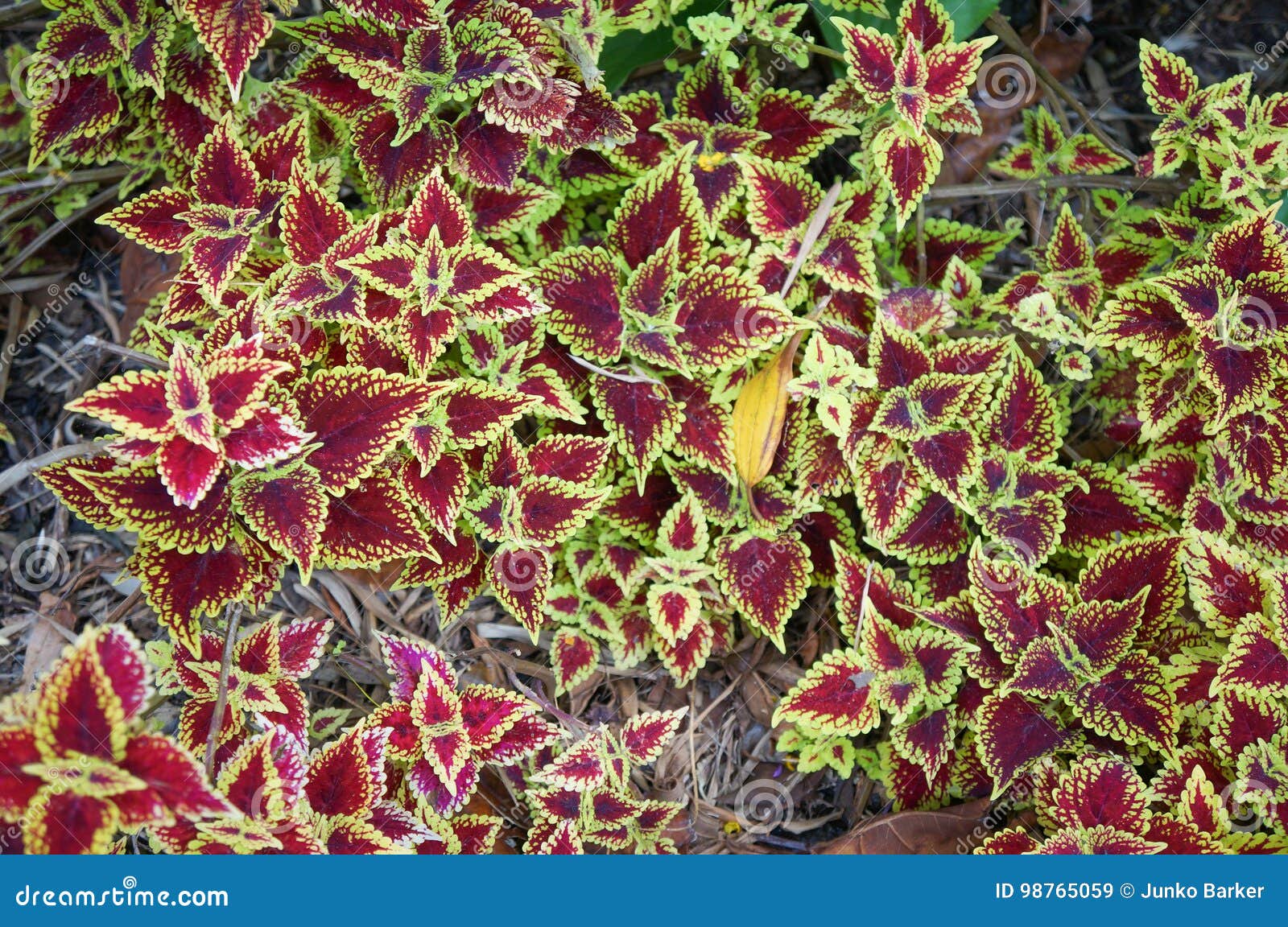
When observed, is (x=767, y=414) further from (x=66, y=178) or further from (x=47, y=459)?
(x=66, y=178)

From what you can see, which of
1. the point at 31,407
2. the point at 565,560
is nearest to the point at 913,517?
the point at 565,560

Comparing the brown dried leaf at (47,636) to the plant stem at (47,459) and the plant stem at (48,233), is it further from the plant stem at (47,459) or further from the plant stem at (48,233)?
the plant stem at (48,233)

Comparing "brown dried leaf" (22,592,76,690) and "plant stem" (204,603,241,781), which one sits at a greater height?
"brown dried leaf" (22,592,76,690)

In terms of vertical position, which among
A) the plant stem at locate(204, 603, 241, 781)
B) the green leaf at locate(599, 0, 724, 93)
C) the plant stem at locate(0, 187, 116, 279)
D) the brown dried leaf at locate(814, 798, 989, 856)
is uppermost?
the green leaf at locate(599, 0, 724, 93)

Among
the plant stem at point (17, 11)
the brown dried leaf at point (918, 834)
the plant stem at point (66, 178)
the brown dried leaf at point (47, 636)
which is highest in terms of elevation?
the plant stem at point (17, 11)

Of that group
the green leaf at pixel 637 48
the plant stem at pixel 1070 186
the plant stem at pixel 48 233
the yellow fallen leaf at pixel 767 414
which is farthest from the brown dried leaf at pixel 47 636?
the plant stem at pixel 1070 186

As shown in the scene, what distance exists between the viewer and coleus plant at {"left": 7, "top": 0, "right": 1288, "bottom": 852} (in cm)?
199

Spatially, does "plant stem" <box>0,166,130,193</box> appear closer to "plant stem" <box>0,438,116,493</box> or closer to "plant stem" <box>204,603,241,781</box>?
"plant stem" <box>0,438,116,493</box>

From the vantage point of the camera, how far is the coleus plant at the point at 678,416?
78.2 inches

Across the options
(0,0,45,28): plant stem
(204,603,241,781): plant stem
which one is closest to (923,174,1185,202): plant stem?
(204,603,241,781): plant stem

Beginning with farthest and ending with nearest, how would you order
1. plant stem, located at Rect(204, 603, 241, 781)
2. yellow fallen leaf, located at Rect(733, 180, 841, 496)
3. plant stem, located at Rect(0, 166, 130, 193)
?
plant stem, located at Rect(0, 166, 130, 193) → yellow fallen leaf, located at Rect(733, 180, 841, 496) → plant stem, located at Rect(204, 603, 241, 781)

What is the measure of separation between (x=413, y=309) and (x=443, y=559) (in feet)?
1.75

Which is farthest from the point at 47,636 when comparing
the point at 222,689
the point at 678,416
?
the point at 678,416

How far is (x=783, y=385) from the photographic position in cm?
233
